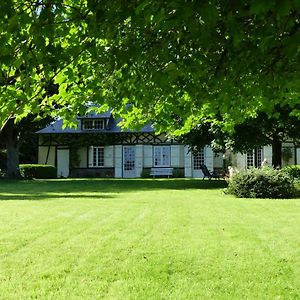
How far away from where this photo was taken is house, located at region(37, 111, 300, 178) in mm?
35562

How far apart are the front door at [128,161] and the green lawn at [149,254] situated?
24.2 meters

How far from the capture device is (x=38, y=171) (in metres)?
33.6

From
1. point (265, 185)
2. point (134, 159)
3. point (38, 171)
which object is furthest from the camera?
point (134, 159)

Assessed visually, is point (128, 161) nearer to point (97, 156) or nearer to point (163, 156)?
point (97, 156)

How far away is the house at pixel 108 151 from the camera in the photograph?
117 feet

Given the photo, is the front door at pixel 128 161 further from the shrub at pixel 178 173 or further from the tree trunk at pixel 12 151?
the tree trunk at pixel 12 151

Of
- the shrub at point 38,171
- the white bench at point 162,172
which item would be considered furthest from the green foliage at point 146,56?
the white bench at point 162,172

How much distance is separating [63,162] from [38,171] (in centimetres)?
345

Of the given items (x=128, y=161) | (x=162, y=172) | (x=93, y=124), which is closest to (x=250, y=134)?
(x=162, y=172)

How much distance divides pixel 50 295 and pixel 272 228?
5.46m

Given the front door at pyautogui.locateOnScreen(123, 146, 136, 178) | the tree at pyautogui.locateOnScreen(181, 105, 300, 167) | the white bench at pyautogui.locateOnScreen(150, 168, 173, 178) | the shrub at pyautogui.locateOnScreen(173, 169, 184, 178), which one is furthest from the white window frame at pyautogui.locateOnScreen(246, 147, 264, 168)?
the tree at pyautogui.locateOnScreen(181, 105, 300, 167)

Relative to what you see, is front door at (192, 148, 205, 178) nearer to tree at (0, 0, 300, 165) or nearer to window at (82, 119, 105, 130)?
window at (82, 119, 105, 130)

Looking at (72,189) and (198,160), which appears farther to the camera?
(198,160)

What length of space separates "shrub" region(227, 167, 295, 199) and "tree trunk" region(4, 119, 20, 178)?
736 inches
